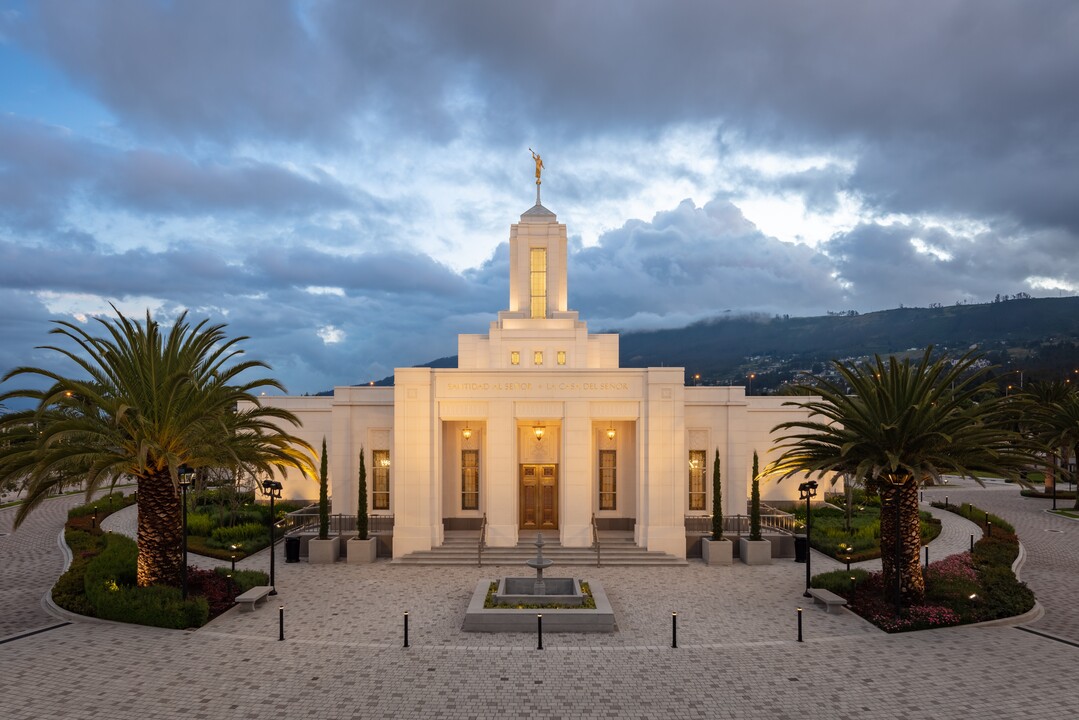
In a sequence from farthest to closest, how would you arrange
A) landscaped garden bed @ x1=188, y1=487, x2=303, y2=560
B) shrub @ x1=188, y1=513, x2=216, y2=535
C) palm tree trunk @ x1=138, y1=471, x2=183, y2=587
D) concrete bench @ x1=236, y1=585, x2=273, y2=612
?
1. shrub @ x1=188, y1=513, x2=216, y2=535
2. landscaped garden bed @ x1=188, y1=487, x2=303, y2=560
3. concrete bench @ x1=236, y1=585, x2=273, y2=612
4. palm tree trunk @ x1=138, y1=471, x2=183, y2=587

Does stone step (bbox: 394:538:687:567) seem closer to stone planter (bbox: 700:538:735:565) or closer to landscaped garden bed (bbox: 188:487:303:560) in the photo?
stone planter (bbox: 700:538:735:565)

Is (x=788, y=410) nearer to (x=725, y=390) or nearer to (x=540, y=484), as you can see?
(x=725, y=390)

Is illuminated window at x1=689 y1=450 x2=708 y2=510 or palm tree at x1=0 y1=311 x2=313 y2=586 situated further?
illuminated window at x1=689 y1=450 x2=708 y2=510

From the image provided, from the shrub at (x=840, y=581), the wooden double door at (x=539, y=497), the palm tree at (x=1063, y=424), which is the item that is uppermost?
the palm tree at (x=1063, y=424)

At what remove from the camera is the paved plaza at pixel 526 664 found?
11.4m

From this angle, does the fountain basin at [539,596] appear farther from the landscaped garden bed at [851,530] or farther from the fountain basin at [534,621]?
the landscaped garden bed at [851,530]

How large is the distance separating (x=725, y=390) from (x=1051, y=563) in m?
14.0

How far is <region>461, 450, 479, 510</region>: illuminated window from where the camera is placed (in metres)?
27.5

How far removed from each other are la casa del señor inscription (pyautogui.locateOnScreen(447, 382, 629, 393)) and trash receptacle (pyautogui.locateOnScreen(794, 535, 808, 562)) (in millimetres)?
9014

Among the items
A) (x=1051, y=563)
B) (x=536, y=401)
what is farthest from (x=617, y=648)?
(x=1051, y=563)

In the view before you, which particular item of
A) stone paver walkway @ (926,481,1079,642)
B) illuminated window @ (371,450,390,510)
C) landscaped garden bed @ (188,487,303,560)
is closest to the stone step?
illuminated window @ (371,450,390,510)

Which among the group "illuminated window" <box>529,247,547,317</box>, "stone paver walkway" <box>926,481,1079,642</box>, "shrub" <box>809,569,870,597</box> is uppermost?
"illuminated window" <box>529,247,547,317</box>

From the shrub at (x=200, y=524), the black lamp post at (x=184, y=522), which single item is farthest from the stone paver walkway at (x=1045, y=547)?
the shrub at (x=200, y=524)

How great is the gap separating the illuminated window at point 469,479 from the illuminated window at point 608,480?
5870mm
